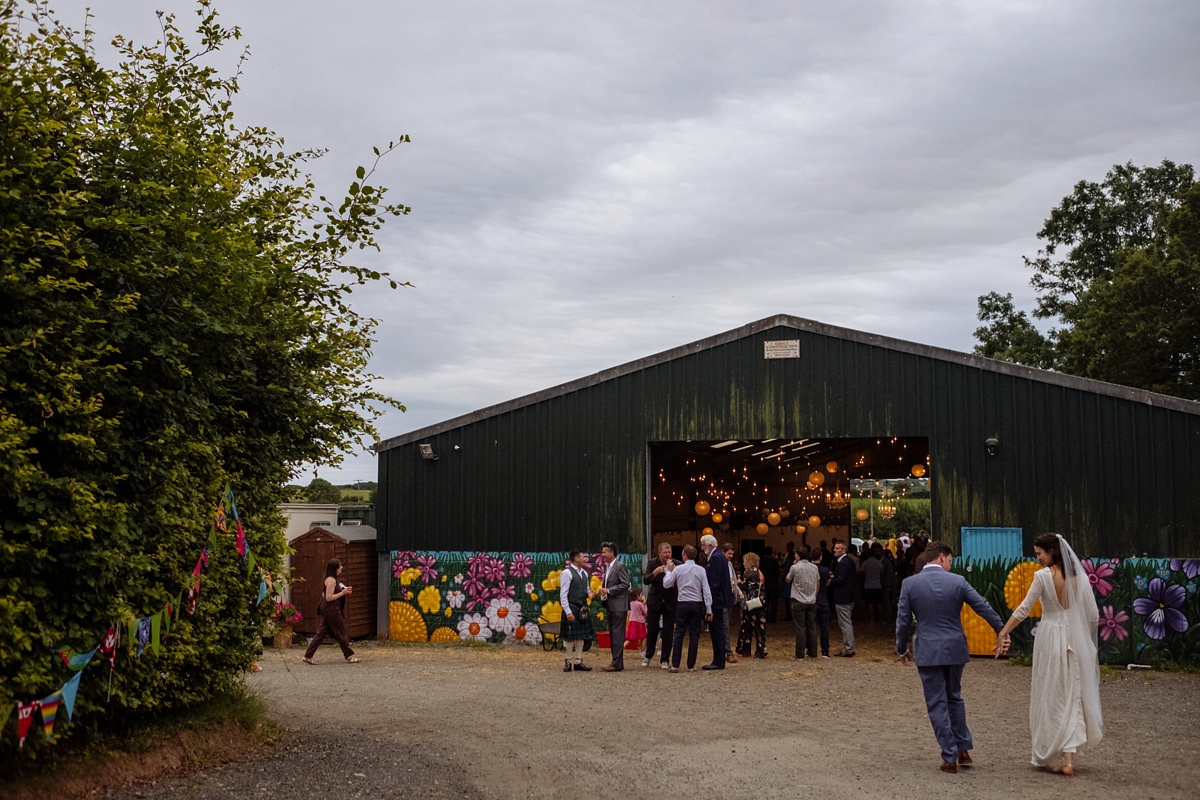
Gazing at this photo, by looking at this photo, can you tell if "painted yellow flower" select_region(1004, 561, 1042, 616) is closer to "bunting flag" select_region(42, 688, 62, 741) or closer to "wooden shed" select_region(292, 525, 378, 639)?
"wooden shed" select_region(292, 525, 378, 639)

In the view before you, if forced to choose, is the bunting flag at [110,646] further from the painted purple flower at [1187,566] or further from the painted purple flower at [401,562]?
the painted purple flower at [1187,566]

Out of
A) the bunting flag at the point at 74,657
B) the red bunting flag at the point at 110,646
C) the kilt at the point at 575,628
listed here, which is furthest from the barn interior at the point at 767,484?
the bunting flag at the point at 74,657

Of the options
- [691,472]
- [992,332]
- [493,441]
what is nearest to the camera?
[493,441]

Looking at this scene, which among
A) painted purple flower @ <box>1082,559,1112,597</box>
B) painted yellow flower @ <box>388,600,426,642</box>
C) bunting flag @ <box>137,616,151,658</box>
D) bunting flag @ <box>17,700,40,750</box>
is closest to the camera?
bunting flag @ <box>17,700,40,750</box>

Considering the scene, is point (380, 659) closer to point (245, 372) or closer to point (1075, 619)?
point (245, 372)

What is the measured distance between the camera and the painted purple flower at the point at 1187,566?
47.1ft

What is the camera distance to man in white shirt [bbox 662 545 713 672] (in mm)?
13453

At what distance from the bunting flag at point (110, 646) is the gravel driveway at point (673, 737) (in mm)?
985

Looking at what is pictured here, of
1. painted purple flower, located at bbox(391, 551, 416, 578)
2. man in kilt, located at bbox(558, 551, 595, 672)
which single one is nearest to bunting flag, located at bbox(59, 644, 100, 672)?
man in kilt, located at bbox(558, 551, 595, 672)

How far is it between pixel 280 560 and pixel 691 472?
18280mm

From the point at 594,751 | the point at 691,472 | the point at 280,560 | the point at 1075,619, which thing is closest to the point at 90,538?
the point at 280,560

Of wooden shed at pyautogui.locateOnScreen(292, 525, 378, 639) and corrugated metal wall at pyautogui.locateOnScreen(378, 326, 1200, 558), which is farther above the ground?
corrugated metal wall at pyautogui.locateOnScreen(378, 326, 1200, 558)

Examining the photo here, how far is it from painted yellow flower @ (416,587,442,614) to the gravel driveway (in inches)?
147

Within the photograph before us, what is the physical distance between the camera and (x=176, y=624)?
678 cm
